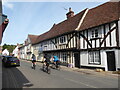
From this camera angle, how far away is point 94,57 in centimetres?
1458

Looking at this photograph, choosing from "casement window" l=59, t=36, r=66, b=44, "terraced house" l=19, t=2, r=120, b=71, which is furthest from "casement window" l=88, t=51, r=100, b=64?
"casement window" l=59, t=36, r=66, b=44

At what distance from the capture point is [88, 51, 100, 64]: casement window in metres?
14.2

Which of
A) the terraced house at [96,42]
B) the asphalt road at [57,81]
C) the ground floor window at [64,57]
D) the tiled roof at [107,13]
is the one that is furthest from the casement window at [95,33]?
the ground floor window at [64,57]

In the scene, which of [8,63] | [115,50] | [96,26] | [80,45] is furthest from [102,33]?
[8,63]

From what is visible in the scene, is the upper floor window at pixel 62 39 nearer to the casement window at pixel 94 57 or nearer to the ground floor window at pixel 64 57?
the ground floor window at pixel 64 57

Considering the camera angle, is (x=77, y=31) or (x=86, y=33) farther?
(x=77, y=31)

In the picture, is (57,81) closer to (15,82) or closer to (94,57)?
(15,82)

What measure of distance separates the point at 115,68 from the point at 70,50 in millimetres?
7330

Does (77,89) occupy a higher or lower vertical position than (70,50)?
lower

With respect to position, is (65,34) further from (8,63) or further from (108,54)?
(8,63)

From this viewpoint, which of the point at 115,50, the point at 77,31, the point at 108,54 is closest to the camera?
the point at 115,50

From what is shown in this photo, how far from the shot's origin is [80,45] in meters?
16.8

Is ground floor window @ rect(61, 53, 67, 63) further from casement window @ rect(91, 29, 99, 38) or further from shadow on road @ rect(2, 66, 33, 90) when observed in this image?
shadow on road @ rect(2, 66, 33, 90)

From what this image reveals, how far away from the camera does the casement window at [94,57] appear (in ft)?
46.6
